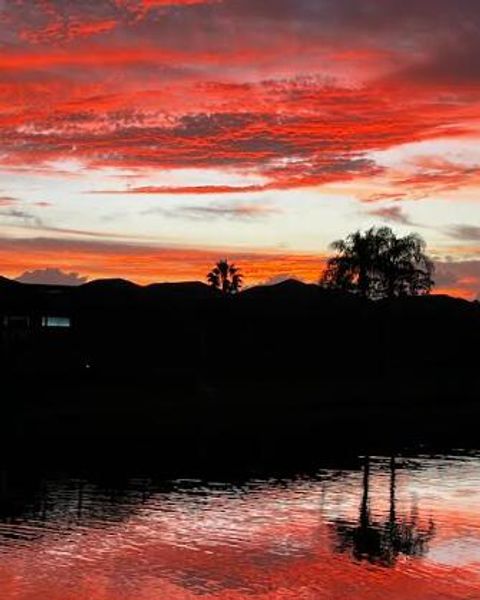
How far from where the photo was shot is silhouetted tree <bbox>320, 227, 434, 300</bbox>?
10062cm

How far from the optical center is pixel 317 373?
78.6m

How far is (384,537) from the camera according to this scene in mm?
24938

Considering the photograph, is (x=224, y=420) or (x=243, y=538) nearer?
(x=243, y=538)

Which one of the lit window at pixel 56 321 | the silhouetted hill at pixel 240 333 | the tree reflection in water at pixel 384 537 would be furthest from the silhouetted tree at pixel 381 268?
the tree reflection in water at pixel 384 537

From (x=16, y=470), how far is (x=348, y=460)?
11538mm

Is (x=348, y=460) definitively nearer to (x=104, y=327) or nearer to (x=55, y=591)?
(x=55, y=591)

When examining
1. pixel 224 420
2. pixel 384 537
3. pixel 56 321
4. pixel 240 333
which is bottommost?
pixel 384 537

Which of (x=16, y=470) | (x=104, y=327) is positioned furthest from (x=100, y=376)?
(x=16, y=470)

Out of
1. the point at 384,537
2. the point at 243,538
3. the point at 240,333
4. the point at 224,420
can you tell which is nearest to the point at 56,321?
the point at 224,420

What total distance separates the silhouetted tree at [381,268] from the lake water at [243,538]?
218ft

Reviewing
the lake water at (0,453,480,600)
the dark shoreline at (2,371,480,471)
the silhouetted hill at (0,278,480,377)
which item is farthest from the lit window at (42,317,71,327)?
the lake water at (0,453,480,600)

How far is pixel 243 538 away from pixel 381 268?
255 ft

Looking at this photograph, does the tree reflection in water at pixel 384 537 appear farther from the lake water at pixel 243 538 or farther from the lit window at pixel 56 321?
the lit window at pixel 56 321

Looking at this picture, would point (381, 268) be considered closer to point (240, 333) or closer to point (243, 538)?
point (240, 333)
